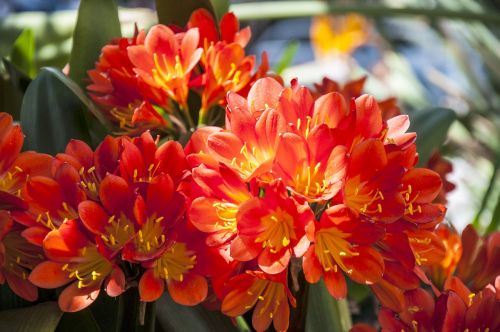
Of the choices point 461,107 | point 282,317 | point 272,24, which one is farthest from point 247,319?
point 272,24

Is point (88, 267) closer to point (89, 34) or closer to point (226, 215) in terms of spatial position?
point (226, 215)

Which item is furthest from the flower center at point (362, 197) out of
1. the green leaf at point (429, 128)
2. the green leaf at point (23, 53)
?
the green leaf at point (23, 53)

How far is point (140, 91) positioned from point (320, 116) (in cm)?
14

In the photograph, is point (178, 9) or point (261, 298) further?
point (178, 9)

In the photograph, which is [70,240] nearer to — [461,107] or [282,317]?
[282,317]

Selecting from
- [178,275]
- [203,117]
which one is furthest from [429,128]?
[178,275]

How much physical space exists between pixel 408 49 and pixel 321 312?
11.1ft

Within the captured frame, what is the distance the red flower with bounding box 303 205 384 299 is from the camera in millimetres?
352

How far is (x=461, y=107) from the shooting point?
2.15 meters

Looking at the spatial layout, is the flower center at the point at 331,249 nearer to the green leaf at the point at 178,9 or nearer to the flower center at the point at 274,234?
the flower center at the point at 274,234

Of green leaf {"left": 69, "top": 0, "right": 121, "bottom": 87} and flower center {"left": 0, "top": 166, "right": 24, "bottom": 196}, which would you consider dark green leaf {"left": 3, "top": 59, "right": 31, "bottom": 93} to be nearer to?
green leaf {"left": 69, "top": 0, "right": 121, "bottom": 87}

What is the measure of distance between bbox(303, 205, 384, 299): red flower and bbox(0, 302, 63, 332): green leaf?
4.7 inches

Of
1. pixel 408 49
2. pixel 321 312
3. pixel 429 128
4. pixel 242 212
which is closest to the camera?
pixel 242 212

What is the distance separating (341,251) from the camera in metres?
0.37
